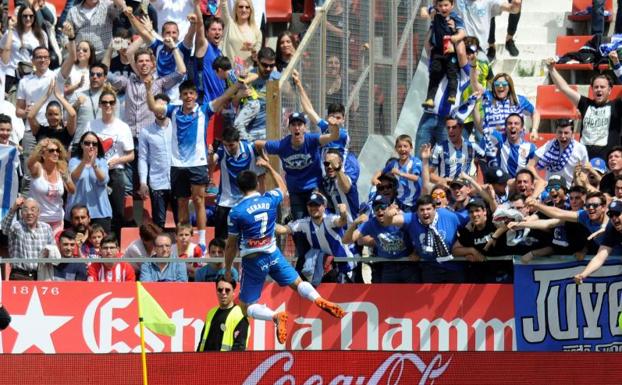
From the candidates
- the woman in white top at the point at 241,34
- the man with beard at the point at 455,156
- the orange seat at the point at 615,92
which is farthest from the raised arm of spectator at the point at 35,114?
the orange seat at the point at 615,92

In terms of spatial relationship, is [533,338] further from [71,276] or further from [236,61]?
[236,61]

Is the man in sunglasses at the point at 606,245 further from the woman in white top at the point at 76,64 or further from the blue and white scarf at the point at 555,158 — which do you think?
the woman in white top at the point at 76,64

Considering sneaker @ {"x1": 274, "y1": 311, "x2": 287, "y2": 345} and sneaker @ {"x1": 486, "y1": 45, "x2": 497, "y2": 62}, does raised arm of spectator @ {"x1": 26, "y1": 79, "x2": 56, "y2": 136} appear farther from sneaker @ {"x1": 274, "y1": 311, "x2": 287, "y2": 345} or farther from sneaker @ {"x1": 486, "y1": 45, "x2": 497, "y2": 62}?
sneaker @ {"x1": 486, "y1": 45, "x2": 497, "y2": 62}

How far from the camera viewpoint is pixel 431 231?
51.1 ft

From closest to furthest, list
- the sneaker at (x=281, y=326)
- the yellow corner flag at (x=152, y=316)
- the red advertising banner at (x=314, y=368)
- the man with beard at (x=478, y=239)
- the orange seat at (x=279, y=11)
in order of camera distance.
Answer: the red advertising banner at (x=314, y=368), the yellow corner flag at (x=152, y=316), the sneaker at (x=281, y=326), the man with beard at (x=478, y=239), the orange seat at (x=279, y=11)

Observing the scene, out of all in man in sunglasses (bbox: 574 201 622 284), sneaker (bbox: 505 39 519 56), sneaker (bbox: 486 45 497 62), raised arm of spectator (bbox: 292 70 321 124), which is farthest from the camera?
sneaker (bbox: 505 39 519 56)

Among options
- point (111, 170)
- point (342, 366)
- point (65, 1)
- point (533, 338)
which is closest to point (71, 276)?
point (111, 170)

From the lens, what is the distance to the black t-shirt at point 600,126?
1777 centimetres

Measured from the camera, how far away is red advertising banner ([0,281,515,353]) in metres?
15.8

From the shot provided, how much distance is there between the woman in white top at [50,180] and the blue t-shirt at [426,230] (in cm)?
404

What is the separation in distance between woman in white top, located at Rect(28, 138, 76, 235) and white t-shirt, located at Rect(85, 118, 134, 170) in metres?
0.64

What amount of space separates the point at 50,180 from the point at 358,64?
12.7 feet

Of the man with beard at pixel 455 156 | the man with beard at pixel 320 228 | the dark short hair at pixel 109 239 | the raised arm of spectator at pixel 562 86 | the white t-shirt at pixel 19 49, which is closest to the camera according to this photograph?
the man with beard at pixel 320 228

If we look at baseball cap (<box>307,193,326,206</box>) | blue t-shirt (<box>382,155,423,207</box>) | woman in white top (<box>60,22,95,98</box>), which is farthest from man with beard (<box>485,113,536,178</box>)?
woman in white top (<box>60,22,95,98</box>)
